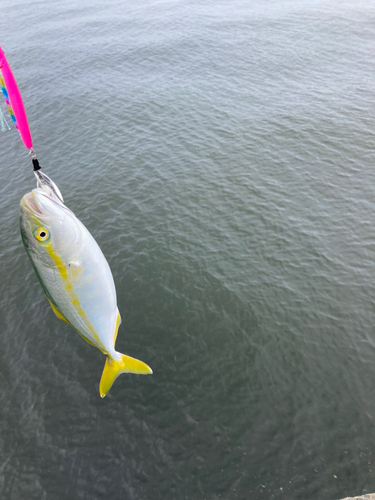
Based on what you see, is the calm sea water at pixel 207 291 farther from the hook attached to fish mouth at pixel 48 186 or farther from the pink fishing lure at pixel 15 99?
the hook attached to fish mouth at pixel 48 186

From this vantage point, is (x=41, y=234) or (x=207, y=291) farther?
(x=207, y=291)

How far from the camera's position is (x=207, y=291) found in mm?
18062

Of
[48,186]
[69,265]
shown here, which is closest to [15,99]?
[48,186]

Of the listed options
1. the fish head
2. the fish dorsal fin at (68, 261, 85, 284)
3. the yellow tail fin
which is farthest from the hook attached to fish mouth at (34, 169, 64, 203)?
the yellow tail fin

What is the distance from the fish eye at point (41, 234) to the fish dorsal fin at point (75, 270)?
0.60 m

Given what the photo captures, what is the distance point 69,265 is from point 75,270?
0.45 feet

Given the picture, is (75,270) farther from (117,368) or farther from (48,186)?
(117,368)

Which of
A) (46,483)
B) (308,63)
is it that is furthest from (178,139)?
(46,483)

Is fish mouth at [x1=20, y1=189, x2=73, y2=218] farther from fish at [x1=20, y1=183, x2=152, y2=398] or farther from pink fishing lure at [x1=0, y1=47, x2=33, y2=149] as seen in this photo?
pink fishing lure at [x1=0, y1=47, x2=33, y2=149]

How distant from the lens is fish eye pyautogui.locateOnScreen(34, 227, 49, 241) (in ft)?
17.9

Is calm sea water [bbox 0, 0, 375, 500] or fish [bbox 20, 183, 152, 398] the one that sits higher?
fish [bbox 20, 183, 152, 398]

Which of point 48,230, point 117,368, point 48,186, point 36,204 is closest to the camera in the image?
point 36,204

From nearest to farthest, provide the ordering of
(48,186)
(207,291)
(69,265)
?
1. (69,265)
2. (48,186)
3. (207,291)

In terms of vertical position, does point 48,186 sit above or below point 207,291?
above
